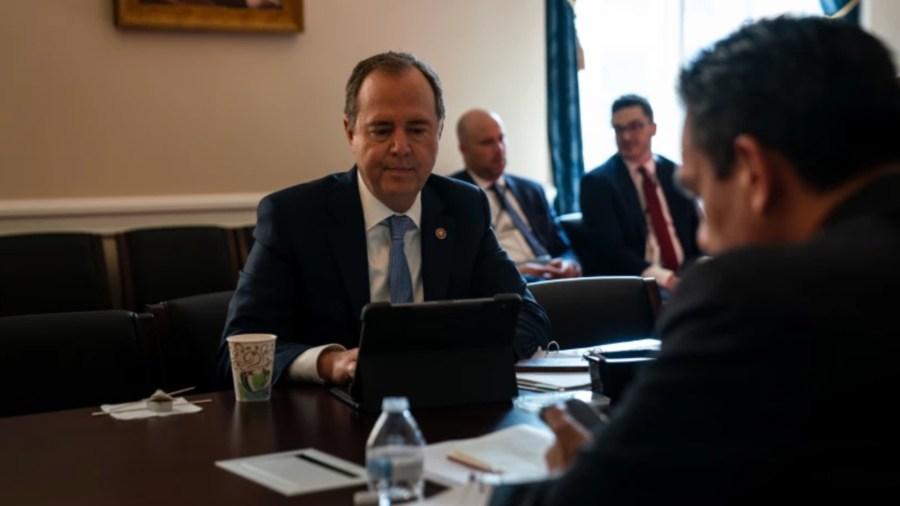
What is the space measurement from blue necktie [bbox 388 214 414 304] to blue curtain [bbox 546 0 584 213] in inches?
153

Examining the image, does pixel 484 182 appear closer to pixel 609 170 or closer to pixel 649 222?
pixel 609 170

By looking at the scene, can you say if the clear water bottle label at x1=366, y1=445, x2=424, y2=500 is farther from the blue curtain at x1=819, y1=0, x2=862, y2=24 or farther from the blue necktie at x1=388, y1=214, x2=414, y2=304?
the blue curtain at x1=819, y1=0, x2=862, y2=24

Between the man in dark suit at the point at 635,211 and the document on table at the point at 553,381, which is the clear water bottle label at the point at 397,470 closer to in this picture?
the document on table at the point at 553,381

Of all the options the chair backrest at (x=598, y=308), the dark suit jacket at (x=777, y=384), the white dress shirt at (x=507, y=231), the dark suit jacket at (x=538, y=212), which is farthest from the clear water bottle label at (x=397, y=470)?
the dark suit jacket at (x=538, y=212)

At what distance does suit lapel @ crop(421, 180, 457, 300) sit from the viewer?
2.80 metres

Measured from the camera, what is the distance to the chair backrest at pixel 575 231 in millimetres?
5969

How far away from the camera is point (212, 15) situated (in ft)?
17.5

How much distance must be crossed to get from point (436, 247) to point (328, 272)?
290 millimetres

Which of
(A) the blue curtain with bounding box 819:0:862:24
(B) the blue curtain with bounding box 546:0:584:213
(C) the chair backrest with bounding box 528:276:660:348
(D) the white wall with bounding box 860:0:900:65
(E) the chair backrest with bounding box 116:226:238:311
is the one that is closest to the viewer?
(C) the chair backrest with bounding box 528:276:660:348

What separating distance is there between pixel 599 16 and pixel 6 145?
359cm

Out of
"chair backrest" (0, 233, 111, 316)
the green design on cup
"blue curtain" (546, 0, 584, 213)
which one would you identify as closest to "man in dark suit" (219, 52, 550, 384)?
the green design on cup

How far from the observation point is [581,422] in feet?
4.96

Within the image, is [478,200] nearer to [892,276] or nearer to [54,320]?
[54,320]

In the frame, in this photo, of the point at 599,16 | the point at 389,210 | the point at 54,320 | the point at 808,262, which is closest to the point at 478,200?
the point at 389,210
